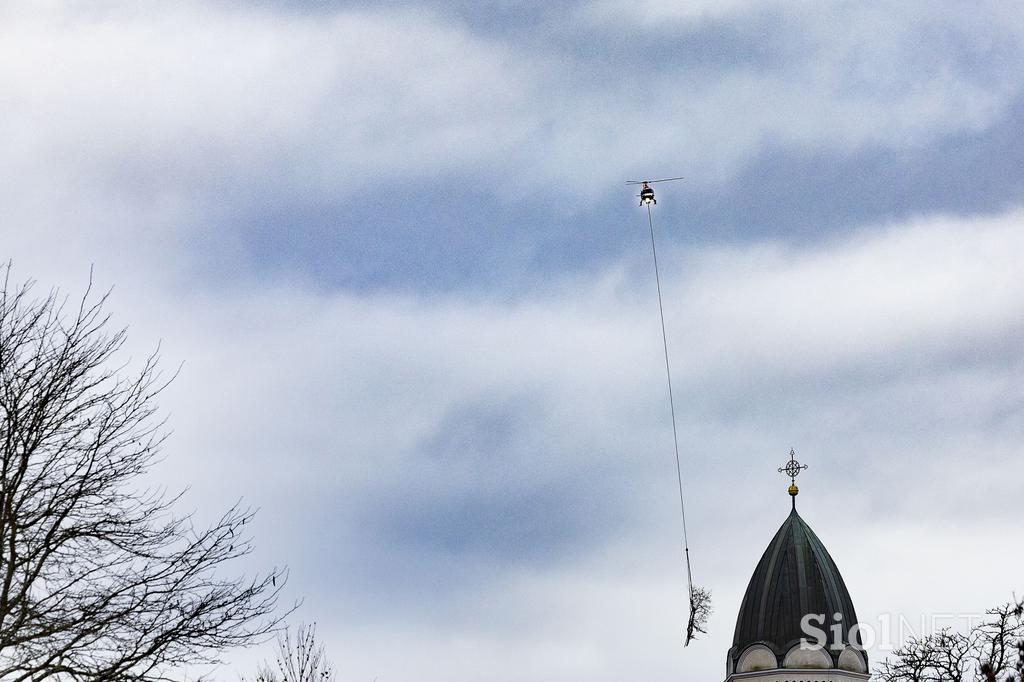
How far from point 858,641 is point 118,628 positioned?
7455 cm

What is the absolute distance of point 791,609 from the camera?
91500 mm

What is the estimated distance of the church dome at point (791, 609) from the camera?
299 feet

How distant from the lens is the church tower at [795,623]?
90.9 metres

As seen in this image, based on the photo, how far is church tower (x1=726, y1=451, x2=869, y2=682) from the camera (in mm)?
90875

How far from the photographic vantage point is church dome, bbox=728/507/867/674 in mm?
91000

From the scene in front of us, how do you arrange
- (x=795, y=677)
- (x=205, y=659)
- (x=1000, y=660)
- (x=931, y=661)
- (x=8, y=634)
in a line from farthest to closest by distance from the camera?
(x=795, y=677)
(x=931, y=661)
(x=1000, y=660)
(x=205, y=659)
(x=8, y=634)

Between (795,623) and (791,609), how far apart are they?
78cm

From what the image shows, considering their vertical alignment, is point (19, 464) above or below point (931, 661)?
below

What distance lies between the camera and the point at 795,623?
91188 millimetres

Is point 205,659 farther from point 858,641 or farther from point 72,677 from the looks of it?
point 858,641

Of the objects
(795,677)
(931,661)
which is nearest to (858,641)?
(795,677)

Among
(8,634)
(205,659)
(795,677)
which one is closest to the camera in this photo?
(8,634)

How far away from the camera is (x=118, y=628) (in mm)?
23484

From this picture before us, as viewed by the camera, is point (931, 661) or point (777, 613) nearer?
point (931, 661)
